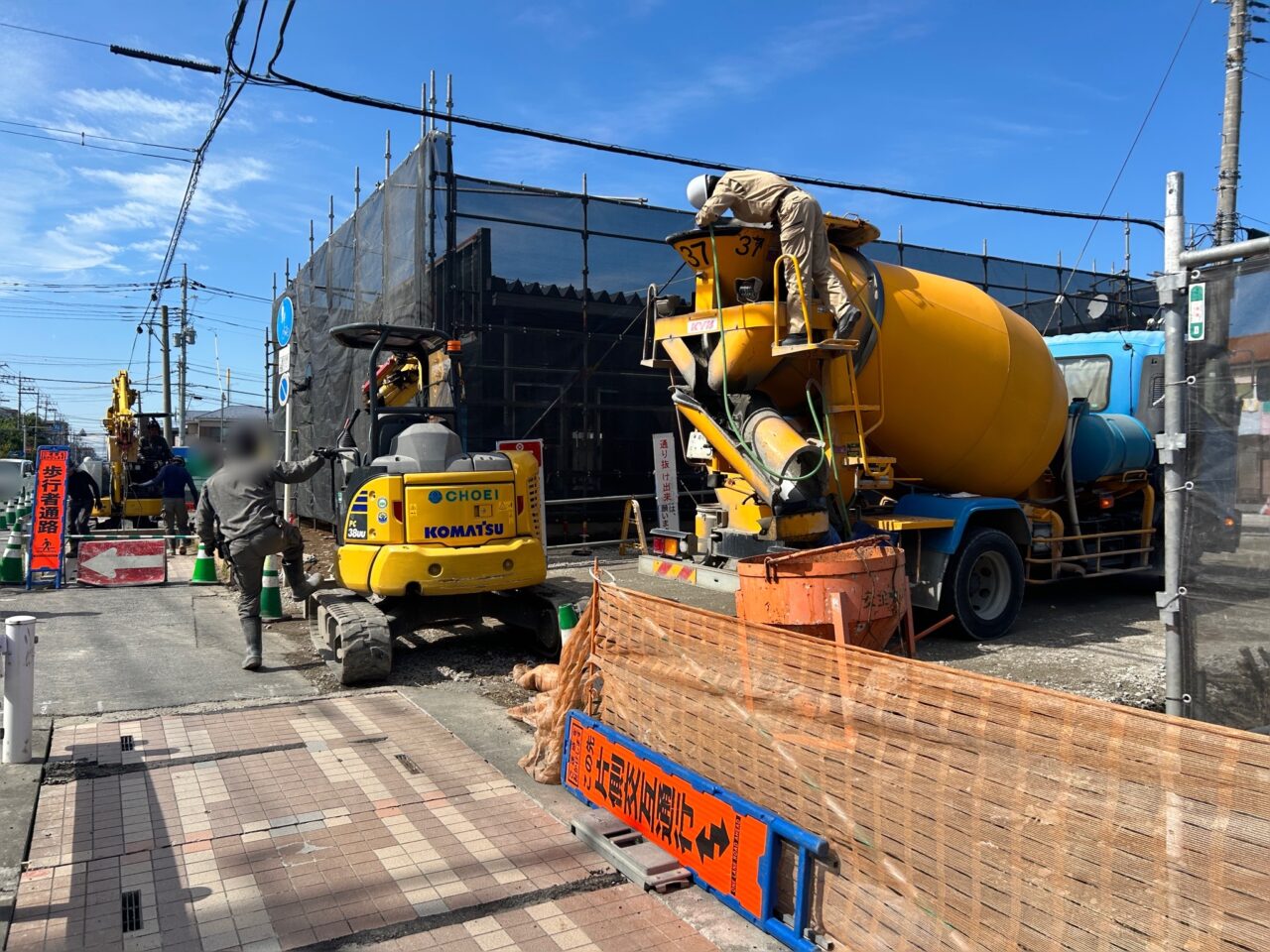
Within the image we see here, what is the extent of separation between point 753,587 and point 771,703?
249cm

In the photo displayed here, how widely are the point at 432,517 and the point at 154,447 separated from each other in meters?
15.1

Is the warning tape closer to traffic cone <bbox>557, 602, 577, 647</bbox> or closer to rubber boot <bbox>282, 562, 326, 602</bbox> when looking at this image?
traffic cone <bbox>557, 602, 577, 647</bbox>

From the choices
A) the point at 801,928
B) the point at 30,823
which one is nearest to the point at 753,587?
the point at 801,928

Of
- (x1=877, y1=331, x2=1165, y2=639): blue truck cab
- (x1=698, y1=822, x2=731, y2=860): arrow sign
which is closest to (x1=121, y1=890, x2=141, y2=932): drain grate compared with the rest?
(x1=698, y1=822, x2=731, y2=860): arrow sign

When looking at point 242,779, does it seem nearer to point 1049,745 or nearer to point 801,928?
point 801,928

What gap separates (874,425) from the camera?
758cm

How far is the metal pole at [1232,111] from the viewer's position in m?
14.3

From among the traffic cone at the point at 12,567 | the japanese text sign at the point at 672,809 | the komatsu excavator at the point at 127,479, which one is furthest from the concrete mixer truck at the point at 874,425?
the komatsu excavator at the point at 127,479

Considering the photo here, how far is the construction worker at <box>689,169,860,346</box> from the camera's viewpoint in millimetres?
7164

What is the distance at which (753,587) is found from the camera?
236 inches

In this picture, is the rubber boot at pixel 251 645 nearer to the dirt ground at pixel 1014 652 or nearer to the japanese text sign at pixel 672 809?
the dirt ground at pixel 1014 652

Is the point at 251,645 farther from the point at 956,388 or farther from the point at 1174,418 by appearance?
the point at 1174,418

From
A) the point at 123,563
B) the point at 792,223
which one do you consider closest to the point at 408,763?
the point at 792,223

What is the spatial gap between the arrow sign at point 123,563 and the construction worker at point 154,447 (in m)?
8.61
